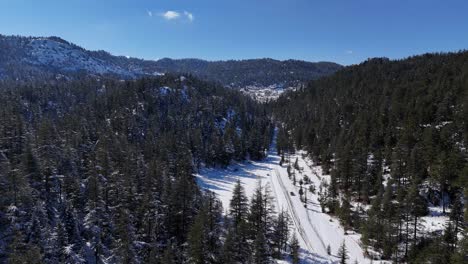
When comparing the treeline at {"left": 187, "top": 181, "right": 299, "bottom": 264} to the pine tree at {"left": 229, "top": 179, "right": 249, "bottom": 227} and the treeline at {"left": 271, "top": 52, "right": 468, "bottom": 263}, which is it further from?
the treeline at {"left": 271, "top": 52, "right": 468, "bottom": 263}

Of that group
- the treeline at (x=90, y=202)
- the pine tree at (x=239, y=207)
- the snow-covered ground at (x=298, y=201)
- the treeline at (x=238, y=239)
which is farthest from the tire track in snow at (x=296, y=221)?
the treeline at (x=90, y=202)

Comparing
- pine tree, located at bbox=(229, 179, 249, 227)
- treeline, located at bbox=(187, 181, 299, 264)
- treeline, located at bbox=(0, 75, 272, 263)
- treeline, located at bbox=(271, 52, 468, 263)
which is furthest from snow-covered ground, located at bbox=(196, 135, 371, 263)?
treeline, located at bbox=(0, 75, 272, 263)

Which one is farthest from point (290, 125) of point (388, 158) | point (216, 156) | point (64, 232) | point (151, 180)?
point (64, 232)

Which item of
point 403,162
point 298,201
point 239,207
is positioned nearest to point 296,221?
point 298,201

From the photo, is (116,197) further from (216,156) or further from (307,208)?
(216,156)

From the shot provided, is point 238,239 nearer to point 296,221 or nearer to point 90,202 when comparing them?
point 90,202

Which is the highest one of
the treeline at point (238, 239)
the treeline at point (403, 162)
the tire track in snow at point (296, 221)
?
the treeline at point (403, 162)

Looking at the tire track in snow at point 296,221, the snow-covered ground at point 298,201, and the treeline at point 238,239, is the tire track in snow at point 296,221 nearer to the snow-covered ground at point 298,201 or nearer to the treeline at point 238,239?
the snow-covered ground at point 298,201
